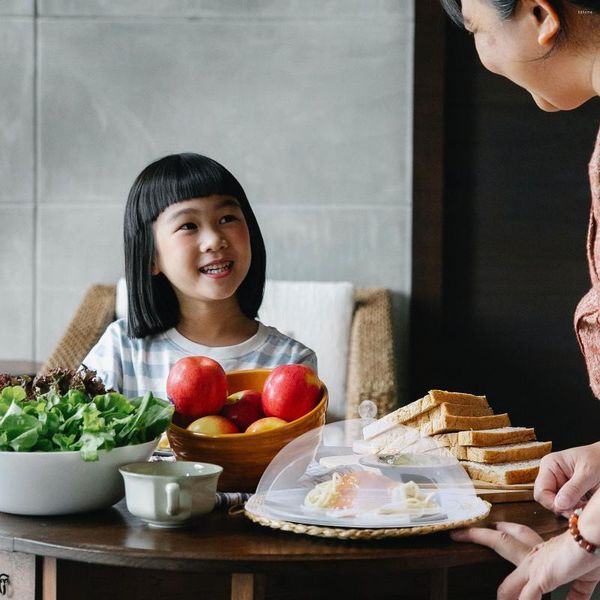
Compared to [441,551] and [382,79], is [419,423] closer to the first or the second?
[441,551]

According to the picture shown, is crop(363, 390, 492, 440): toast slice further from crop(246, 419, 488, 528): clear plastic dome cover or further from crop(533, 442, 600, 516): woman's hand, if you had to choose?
crop(533, 442, 600, 516): woman's hand

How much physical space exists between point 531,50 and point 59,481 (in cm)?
79

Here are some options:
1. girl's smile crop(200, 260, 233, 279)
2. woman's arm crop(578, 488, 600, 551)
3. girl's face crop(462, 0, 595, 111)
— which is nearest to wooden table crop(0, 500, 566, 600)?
woman's arm crop(578, 488, 600, 551)

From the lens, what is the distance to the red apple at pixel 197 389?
1.40 metres

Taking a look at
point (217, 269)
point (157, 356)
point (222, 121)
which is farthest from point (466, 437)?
point (222, 121)

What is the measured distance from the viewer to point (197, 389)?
1.40 m

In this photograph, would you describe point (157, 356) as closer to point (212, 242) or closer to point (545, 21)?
point (212, 242)

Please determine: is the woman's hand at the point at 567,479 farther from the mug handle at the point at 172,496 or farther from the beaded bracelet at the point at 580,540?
the mug handle at the point at 172,496

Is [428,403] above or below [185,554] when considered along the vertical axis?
above

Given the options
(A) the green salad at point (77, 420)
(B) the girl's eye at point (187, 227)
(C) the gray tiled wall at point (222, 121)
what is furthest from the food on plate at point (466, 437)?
(C) the gray tiled wall at point (222, 121)

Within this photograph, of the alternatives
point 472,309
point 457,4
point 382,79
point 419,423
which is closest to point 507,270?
point 472,309

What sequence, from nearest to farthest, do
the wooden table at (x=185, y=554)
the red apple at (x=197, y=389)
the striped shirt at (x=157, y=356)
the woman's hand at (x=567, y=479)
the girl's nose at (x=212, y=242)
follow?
the wooden table at (x=185, y=554)
the woman's hand at (x=567, y=479)
the red apple at (x=197, y=389)
the girl's nose at (x=212, y=242)
the striped shirt at (x=157, y=356)

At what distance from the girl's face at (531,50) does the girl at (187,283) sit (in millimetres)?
909

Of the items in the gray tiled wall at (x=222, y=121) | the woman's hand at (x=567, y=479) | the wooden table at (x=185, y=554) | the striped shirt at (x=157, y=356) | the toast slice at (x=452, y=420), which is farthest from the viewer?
the gray tiled wall at (x=222, y=121)
